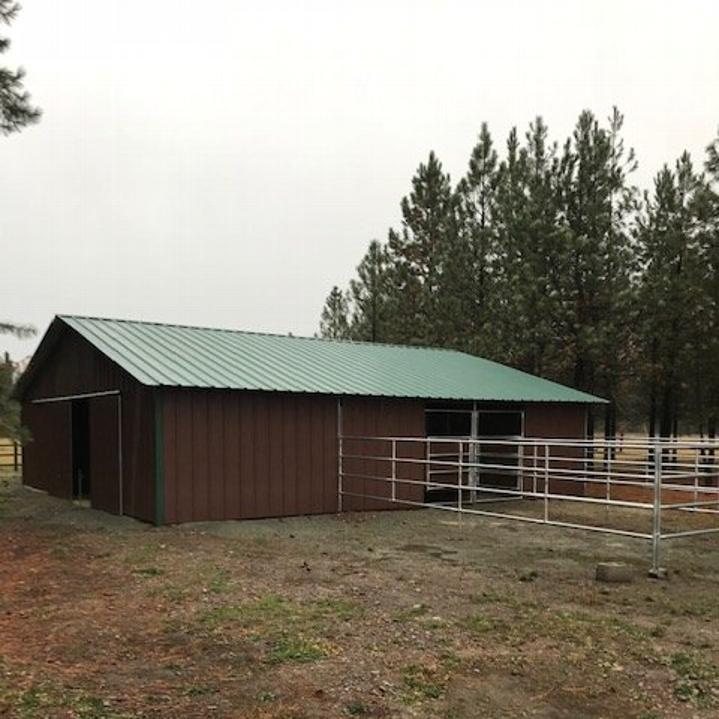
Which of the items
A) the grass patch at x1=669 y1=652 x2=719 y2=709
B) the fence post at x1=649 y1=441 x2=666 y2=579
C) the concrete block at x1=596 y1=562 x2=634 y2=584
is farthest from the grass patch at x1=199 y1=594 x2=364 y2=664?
the fence post at x1=649 y1=441 x2=666 y2=579

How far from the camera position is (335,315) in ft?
159

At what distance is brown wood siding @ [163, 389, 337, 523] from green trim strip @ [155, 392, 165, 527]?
6 cm

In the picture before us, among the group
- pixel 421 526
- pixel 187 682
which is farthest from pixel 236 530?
pixel 187 682

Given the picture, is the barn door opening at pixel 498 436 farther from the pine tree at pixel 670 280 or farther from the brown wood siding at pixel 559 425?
the pine tree at pixel 670 280

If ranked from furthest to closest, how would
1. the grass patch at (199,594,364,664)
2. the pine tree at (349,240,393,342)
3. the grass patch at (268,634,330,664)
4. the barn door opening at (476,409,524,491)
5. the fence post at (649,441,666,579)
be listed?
the pine tree at (349,240,393,342) < the barn door opening at (476,409,524,491) < the fence post at (649,441,666,579) < the grass patch at (199,594,364,664) < the grass patch at (268,634,330,664)

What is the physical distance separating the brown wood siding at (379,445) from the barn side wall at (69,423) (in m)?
3.71

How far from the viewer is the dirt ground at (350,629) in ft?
14.8

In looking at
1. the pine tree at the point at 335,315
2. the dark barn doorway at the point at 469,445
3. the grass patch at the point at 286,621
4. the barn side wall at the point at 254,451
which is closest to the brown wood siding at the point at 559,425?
the dark barn doorway at the point at 469,445

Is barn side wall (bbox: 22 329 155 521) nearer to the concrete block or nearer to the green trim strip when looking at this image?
the green trim strip

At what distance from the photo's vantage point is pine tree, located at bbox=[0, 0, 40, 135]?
11.0 metres

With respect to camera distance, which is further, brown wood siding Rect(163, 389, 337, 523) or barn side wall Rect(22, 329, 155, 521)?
barn side wall Rect(22, 329, 155, 521)

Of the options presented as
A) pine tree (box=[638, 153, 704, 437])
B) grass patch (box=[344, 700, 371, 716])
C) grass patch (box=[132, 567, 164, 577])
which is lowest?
grass patch (box=[132, 567, 164, 577])

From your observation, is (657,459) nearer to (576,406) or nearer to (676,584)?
(676,584)

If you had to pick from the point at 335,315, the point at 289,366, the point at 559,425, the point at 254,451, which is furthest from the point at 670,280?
the point at 335,315
